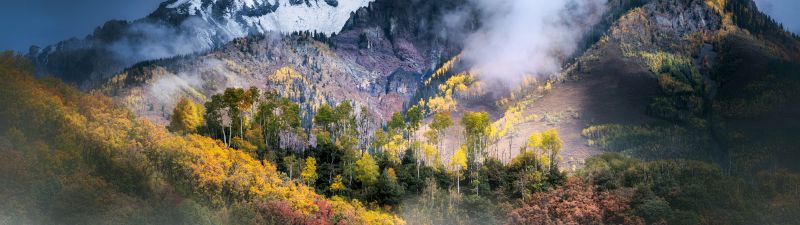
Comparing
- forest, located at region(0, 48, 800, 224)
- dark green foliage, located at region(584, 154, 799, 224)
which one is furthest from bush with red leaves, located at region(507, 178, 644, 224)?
dark green foliage, located at region(584, 154, 799, 224)

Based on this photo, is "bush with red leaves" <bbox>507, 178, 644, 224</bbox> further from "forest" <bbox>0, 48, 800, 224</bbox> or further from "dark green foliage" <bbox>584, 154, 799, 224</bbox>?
"dark green foliage" <bbox>584, 154, 799, 224</bbox>

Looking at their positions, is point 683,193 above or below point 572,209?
above

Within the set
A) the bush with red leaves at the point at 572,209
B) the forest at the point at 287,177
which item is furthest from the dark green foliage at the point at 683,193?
the bush with red leaves at the point at 572,209

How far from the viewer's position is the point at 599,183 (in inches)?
6235

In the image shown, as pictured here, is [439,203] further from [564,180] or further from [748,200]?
[748,200]

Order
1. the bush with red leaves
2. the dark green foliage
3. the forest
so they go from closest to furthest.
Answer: the forest, the bush with red leaves, the dark green foliage

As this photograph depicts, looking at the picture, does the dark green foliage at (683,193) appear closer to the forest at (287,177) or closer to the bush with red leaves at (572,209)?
the forest at (287,177)

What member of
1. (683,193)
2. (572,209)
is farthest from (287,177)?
(683,193)

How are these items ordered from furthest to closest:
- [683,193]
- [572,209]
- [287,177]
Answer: [683,193]
[572,209]
[287,177]

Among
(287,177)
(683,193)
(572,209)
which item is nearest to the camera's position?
(287,177)

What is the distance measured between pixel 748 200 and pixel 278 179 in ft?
338

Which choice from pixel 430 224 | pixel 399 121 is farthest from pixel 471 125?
pixel 430 224

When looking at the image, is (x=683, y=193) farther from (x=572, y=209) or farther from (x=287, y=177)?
(x=287, y=177)

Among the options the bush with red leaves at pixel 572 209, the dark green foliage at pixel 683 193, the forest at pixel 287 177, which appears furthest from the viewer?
the dark green foliage at pixel 683 193
